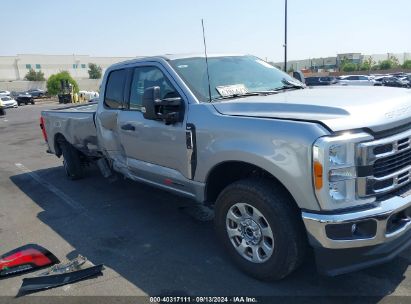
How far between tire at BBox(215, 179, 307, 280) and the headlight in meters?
0.38

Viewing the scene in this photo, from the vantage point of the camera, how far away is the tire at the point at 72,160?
6855mm

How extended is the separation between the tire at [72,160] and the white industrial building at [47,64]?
97506 mm

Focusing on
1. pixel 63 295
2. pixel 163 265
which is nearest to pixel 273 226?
pixel 163 265

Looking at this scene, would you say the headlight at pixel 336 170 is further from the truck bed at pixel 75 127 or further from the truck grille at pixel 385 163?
the truck bed at pixel 75 127

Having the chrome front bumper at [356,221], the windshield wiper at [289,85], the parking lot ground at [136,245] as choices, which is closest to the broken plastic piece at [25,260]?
the parking lot ground at [136,245]

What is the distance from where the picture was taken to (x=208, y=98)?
12.5ft

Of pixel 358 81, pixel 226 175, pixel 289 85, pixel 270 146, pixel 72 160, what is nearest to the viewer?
pixel 270 146

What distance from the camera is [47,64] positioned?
113 meters

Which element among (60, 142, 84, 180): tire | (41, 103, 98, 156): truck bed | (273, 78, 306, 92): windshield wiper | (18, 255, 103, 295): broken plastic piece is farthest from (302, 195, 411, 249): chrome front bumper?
(60, 142, 84, 180): tire

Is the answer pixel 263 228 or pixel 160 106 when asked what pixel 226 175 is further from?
Result: pixel 160 106

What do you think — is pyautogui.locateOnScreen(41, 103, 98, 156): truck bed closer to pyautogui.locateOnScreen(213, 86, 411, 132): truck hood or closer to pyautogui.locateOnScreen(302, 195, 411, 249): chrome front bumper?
pyautogui.locateOnScreen(213, 86, 411, 132): truck hood

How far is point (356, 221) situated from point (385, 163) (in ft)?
1.65

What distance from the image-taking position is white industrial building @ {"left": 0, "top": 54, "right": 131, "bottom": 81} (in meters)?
104

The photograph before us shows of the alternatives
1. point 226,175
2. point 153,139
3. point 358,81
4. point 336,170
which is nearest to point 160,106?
point 153,139
